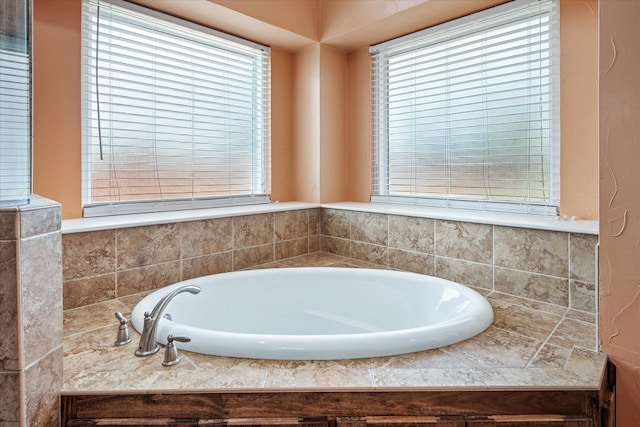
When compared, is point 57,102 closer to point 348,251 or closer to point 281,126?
point 281,126

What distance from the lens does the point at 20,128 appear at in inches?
36.9

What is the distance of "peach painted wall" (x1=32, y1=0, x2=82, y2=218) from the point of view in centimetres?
174

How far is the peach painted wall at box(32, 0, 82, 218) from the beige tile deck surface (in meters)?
0.81

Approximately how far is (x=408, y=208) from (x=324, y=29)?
130 centimetres

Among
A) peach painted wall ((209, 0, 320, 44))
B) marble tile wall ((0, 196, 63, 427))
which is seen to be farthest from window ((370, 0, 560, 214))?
marble tile wall ((0, 196, 63, 427))

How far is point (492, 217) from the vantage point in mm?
1867

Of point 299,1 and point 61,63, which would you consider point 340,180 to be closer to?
point 299,1

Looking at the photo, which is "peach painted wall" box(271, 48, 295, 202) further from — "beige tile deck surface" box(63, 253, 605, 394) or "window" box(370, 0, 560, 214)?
"beige tile deck surface" box(63, 253, 605, 394)

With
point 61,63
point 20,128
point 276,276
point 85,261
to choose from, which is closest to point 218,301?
point 276,276

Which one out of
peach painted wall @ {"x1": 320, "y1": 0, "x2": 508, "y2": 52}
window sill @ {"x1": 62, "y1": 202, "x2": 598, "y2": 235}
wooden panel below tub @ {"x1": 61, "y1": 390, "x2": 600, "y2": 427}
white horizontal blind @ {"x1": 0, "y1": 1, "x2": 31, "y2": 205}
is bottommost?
wooden panel below tub @ {"x1": 61, "y1": 390, "x2": 600, "y2": 427}

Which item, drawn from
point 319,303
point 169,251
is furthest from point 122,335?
point 319,303

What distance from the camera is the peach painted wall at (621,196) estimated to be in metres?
1.09

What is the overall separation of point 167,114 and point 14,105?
1294 millimetres

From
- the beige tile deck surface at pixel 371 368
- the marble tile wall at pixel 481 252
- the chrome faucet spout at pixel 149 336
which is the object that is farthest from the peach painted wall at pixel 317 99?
the chrome faucet spout at pixel 149 336
